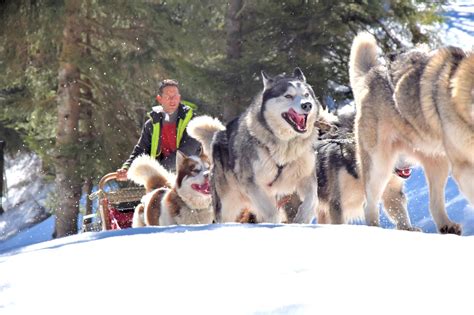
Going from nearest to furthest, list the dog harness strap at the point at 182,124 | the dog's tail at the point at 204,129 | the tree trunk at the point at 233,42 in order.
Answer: the dog's tail at the point at 204,129 → the dog harness strap at the point at 182,124 → the tree trunk at the point at 233,42

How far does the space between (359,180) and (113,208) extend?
2524mm

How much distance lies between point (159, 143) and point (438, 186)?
3411mm

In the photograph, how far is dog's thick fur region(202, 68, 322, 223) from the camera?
6.71m

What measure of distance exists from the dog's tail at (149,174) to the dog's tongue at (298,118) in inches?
80.9

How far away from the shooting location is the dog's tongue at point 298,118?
670cm

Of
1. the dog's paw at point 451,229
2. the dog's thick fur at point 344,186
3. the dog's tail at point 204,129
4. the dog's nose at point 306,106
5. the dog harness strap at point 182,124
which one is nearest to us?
the dog's paw at point 451,229

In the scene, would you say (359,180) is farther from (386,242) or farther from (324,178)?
(386,242)

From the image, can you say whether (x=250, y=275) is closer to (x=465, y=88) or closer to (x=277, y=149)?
(x=465, y=88)

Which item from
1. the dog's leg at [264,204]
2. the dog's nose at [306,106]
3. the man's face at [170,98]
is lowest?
the dog's leg at [264,204]

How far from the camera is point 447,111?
18.9 ft

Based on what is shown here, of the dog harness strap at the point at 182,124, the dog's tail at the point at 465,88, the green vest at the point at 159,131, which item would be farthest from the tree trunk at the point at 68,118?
the dog's tail at the point at 465,88

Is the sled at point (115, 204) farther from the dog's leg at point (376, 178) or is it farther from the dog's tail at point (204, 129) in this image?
the dog's leg at point (376, 178)

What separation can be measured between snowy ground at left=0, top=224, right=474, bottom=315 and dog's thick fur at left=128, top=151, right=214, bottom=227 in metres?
4.03

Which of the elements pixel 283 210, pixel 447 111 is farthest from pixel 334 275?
pixel 283 210
